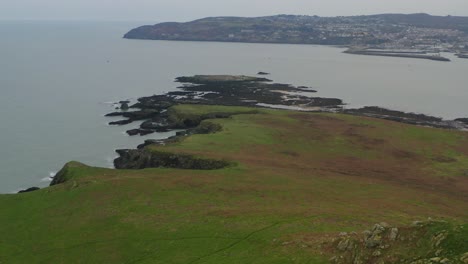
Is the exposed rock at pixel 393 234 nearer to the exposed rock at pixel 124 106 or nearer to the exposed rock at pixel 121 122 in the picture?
the exposed rock at pixel 121 122

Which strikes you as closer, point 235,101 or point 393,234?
point 393,234

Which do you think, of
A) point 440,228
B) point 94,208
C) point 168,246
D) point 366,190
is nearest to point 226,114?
point 366,190

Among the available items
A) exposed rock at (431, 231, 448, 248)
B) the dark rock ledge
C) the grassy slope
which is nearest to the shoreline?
the dark rock ledge

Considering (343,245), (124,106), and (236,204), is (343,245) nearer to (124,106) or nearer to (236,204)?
(236,204)

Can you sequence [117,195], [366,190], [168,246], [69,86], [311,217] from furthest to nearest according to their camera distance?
[69,86] → [366,190] → [117,195] → [311,217] → [168,246]

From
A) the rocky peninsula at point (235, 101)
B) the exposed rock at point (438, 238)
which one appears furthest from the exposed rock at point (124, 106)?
the exposed rock at point (438, 238)

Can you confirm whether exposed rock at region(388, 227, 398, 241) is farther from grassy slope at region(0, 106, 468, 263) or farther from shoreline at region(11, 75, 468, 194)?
shoreline at region(11, 75, 468, 194)

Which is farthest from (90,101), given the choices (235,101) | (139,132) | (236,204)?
(236,204)

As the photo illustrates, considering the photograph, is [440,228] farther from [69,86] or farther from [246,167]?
[69,86]
